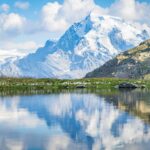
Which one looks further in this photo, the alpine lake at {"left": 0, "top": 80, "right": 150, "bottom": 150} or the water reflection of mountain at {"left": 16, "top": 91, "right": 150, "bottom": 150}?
the water reflection of mountain at {"left": 16, "top": 91, "right": 150, "bottom": 150}

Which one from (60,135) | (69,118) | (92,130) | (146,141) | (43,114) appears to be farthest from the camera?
(43,114)

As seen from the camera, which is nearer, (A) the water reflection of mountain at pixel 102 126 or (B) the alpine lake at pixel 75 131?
(B) the alpine lake at pixel 75 131

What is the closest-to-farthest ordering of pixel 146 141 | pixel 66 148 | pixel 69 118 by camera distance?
pixel 66 148
pixel 146 141
pixel 69 118

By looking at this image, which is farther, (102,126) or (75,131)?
(102,126)

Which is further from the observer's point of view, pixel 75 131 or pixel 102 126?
pixel 102 126

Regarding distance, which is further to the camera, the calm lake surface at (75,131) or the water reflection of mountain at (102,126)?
the water reflection of mountain at (102,126)

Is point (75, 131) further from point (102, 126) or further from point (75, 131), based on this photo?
point (102, 126)

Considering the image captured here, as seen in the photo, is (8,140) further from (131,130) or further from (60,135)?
(131,130)

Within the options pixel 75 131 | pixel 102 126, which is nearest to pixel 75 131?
pixel 75 131

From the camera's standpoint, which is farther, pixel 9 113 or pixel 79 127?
pixel 9 113

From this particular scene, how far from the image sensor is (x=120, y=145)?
2741 inches

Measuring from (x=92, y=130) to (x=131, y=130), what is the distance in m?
7.79

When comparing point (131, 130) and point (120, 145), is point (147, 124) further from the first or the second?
point (120, 145)

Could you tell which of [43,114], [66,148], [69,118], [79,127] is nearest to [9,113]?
Result: [43,114]
